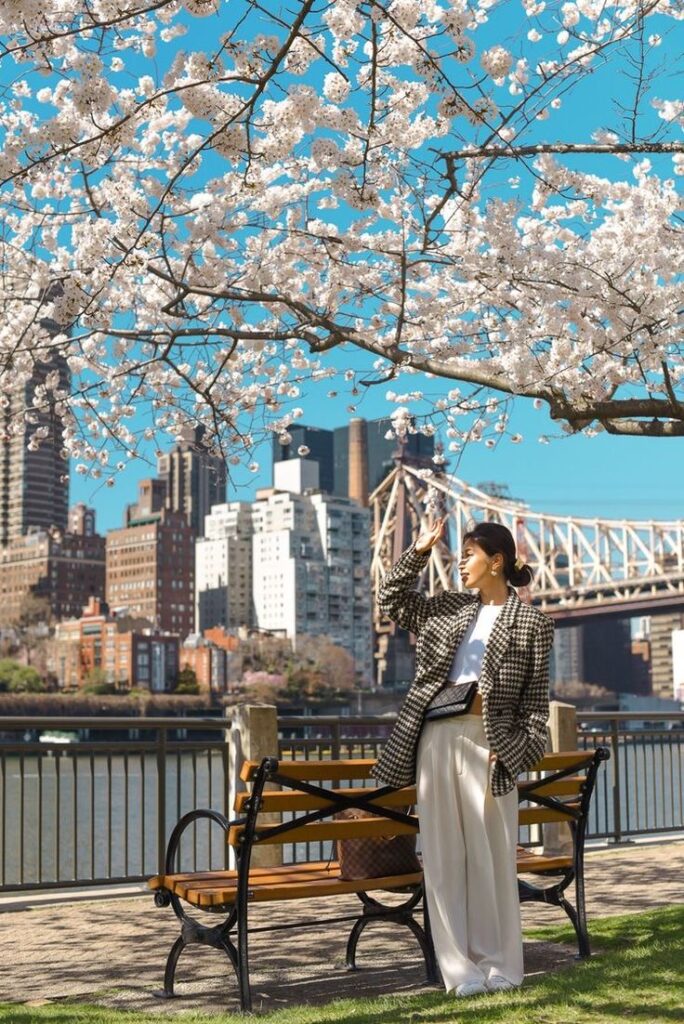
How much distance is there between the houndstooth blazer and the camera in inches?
186

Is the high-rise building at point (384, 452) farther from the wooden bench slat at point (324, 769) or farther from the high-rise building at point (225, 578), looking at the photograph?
the wooden bench slat at point (324, 769)

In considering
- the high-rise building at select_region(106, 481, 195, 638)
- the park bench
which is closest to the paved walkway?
the park bench

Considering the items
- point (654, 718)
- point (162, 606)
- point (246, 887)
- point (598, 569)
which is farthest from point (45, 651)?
point (246, 887)

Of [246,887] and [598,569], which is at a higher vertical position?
[598,569]

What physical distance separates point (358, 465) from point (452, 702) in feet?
478

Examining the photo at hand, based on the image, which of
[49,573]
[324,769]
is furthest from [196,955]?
[49,573]

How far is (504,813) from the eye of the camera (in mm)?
4820

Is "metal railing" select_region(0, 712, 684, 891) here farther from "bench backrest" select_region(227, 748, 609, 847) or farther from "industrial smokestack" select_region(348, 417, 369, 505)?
"industrial smokestack" select_region(348, 417, 369, 505)

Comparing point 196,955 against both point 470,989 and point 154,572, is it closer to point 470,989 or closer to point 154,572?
point 470,989

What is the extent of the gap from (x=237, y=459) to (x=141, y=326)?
157 cm

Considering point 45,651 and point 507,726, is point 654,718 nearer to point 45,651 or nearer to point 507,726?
point 507,726

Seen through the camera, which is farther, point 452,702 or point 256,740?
point 256,740

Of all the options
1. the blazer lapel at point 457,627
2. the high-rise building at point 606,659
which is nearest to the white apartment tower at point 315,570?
the high-rise building at point 606,659

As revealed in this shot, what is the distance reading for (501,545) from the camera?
200 inches
